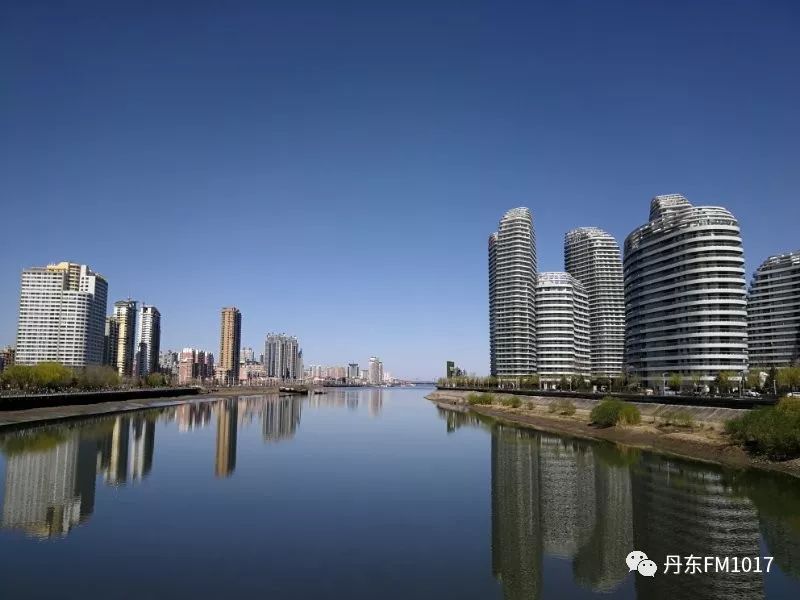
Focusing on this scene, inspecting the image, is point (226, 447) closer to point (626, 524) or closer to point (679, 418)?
point (626, 524)

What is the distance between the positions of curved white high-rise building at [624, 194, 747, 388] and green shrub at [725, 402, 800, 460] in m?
85.6

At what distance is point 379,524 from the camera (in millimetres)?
42156

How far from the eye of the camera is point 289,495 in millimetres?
51719

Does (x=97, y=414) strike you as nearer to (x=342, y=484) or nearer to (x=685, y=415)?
(x=342, y=484)

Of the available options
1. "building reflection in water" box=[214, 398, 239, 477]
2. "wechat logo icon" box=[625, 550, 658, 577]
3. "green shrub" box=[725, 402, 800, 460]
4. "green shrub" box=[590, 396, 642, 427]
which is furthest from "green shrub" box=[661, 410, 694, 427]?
"building reflection in water" box=[214, 398, 239, 477]

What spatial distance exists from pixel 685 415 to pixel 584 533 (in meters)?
53.5

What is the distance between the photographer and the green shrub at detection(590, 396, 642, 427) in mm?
94312

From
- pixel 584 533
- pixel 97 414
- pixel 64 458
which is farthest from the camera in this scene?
pixel 97 414

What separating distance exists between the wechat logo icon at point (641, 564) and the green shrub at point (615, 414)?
63.5 m

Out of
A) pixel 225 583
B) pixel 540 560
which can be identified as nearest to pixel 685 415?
pixel 540 560

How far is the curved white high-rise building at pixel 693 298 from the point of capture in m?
147

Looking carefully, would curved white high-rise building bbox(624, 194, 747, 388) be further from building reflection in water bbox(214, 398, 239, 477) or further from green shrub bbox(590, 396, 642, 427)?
building reflection in water bbox(214, 398, 239, 477)

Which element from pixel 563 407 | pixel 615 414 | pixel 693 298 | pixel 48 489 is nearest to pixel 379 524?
pixel 48 489

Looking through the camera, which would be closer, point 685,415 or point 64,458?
point 64,458
